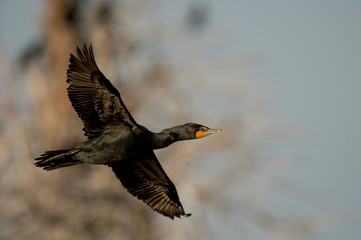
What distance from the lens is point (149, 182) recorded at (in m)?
10.6

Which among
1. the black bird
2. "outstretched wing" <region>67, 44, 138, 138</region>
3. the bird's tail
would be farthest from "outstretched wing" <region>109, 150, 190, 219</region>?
the bird's tail

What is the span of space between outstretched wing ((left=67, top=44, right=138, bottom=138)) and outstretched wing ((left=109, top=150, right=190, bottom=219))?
838 mm

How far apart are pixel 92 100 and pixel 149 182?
1636mm

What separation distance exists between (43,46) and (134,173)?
1562cm

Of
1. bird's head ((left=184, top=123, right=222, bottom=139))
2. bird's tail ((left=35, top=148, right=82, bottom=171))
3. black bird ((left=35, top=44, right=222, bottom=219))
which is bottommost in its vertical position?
bird's tail ((left=35, top=148, right=82, bottom=171))

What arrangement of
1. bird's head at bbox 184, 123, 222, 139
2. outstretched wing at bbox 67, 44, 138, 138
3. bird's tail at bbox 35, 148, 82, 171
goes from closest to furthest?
Result: bird's tail at bbox 35, 148, 82, 171
outstretched wing at bbox 67, 44, 138, 138
bird's head at bbox 184, 123, 222, 139

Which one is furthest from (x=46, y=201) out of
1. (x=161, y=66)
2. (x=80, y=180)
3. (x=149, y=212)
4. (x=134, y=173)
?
(x=134, y=173)

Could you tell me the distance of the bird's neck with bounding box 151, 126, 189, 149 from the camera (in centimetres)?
959

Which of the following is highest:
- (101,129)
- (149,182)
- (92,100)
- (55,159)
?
(149,182)

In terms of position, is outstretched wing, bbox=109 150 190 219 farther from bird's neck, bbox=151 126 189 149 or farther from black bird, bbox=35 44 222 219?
bird's neck, bbox=151 126 189 149

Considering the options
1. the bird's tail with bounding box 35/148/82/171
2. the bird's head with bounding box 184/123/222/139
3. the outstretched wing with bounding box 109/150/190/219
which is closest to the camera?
the bird's tail with bounding box 35/148/82/171

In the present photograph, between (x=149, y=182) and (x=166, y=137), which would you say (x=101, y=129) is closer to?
(x=166, y=137)

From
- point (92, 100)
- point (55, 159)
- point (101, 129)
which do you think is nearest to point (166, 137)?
point (101, 129)

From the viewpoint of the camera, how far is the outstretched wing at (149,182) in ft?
34.1
